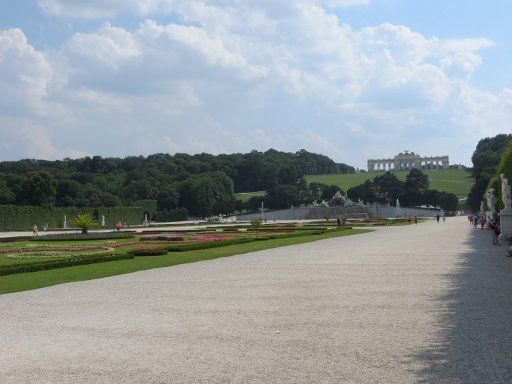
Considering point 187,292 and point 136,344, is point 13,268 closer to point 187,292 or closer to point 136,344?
point 187,292

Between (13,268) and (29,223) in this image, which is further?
(29,223)

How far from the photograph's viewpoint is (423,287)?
33.7ft

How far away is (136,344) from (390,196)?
10590 cm

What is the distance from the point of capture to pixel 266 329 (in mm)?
7047

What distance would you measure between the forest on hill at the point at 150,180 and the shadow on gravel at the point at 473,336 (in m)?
70.2

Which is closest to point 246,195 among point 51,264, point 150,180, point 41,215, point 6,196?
point 150,180

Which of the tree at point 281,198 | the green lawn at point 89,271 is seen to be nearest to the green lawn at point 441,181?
the tree at point 281,198

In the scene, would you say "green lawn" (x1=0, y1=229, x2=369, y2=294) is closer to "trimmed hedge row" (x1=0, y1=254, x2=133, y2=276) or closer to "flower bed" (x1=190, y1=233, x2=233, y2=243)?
"trimmed hedge row" (x1=0, y1=254, x2=133, y2=276)

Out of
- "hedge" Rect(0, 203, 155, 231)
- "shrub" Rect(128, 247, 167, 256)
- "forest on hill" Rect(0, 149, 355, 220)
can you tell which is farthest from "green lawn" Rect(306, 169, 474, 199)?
"shrub" Rect(128, 247, 167, 256)

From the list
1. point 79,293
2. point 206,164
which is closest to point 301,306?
point 79,293

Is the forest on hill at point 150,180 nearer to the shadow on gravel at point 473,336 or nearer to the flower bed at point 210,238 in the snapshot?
the flower bed at point 210,238

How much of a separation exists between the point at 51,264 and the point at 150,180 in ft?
281

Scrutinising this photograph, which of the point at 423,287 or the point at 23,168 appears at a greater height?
the point at 23,168

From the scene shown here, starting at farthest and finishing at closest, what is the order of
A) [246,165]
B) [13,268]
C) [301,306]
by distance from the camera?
1. [246,165]
2. [13,268]
3. [301,306]
